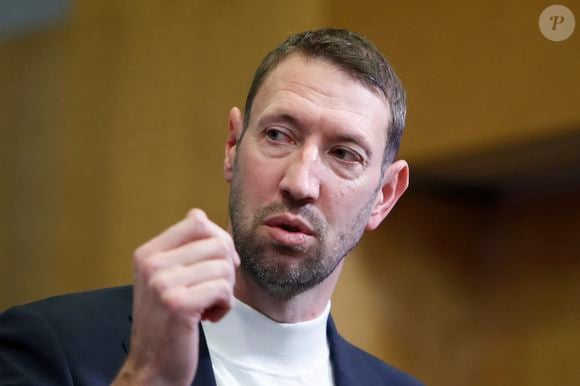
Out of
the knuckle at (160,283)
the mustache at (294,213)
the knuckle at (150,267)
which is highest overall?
the knuckle at (150,267)

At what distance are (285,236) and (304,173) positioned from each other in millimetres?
86

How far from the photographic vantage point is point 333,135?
4.82ft

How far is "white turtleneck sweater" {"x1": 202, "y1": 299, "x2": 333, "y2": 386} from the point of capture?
1.50m

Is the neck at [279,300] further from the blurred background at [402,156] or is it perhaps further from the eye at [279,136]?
the blurred background at [402,156]

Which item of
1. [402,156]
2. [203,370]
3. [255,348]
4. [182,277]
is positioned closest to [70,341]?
[203,370]

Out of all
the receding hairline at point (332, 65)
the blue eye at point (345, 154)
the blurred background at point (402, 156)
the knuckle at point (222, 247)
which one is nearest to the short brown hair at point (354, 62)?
the receding hairline at point (332, 65)

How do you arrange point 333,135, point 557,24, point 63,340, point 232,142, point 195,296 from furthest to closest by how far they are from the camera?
point 557,24
point 232,142
point 333,135
point 63,340
point 195,296

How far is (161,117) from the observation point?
9.31 feet

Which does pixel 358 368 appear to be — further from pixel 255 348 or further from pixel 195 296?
pixel 195 296

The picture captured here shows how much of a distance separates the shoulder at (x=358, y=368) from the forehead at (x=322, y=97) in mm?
331

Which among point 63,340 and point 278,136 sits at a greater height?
point 278,136

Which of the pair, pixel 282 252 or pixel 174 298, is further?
pixel 282 252

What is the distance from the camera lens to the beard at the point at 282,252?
1409 mm

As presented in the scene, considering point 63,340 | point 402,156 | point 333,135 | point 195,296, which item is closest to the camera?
point 195,296
